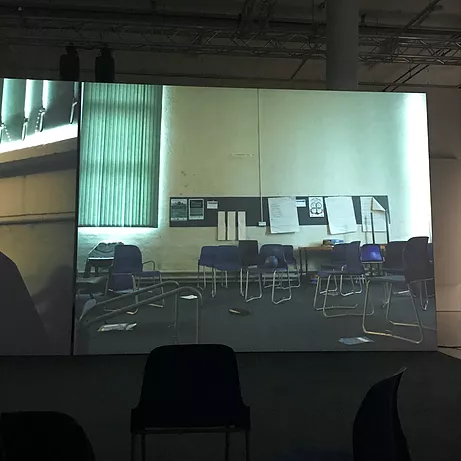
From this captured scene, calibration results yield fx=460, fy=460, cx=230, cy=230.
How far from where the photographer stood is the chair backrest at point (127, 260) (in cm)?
477

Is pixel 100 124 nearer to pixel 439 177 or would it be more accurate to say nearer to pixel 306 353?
pixel 306 353

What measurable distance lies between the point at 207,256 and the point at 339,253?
142 cm

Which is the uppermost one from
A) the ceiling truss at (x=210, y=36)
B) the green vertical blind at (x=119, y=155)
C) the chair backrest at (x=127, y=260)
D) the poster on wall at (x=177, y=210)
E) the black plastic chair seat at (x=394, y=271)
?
the ceiling truss at (x=210, y=36)

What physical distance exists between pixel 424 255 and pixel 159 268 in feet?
9.38

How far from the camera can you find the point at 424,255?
500cm

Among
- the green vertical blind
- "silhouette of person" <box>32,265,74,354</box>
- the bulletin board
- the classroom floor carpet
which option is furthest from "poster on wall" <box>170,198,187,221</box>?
"silhouette of person" <box>32,265,74,354</box>

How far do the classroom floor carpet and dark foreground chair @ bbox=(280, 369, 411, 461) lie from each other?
134 inches

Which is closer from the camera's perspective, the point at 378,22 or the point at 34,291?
the point at 34,291

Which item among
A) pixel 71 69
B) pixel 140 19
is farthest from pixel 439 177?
pixel 71 69

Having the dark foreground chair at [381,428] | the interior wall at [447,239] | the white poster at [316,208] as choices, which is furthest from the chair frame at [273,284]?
the interior wall at [447,239]

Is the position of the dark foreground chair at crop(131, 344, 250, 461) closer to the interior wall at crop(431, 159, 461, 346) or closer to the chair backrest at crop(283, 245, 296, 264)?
the chair backrest at crop(283, 245, 296, 264)

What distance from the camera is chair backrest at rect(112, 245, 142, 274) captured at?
477 cm

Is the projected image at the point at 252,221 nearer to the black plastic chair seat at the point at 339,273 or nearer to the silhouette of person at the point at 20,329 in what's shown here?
the black plastic chair seat at the point at 339,273

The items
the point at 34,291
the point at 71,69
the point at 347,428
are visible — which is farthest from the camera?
the point at 71,69
